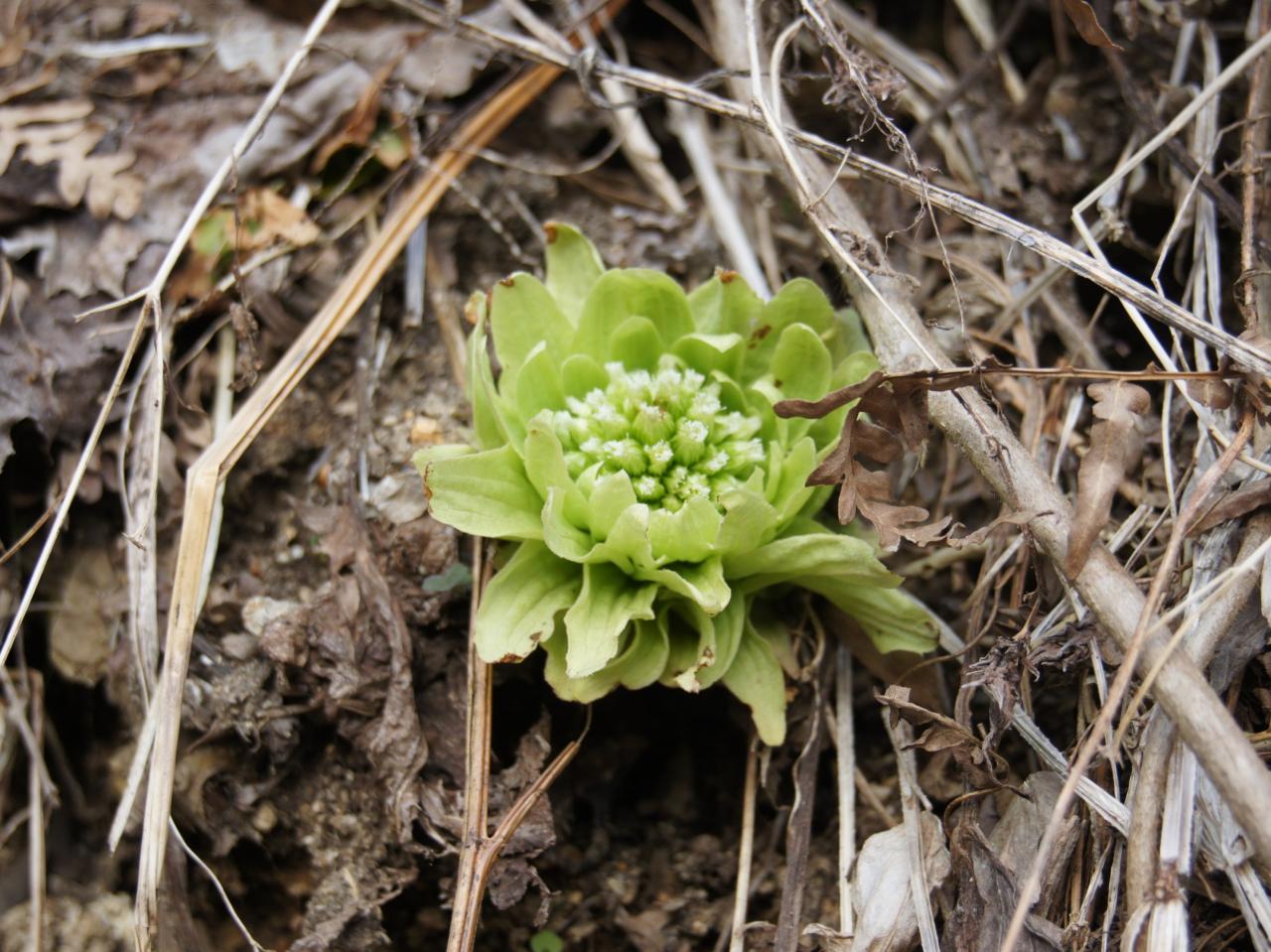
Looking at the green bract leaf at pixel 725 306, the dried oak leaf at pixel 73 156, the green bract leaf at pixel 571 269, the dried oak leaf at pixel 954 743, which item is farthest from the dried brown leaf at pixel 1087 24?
the dried oak leaf at pixel 73 156

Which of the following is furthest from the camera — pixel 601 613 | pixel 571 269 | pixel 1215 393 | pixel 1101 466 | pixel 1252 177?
pixel 571 269

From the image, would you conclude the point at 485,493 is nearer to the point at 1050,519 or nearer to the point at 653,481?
the point at 653,481

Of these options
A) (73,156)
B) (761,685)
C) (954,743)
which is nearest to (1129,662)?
(954,743)

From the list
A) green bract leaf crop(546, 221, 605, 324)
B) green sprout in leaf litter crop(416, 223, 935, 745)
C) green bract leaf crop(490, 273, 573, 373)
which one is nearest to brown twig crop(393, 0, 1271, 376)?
green sprout in leaf litter crop(416, 223, 935, 745)

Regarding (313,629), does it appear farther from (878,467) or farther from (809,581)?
(878,467)

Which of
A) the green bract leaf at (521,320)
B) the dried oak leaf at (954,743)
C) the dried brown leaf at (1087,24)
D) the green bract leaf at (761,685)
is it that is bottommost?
the green bract leaf at (761,685)

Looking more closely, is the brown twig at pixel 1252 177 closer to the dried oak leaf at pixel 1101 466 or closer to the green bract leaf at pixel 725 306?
the dried oak leaf at pixel 1101 466
